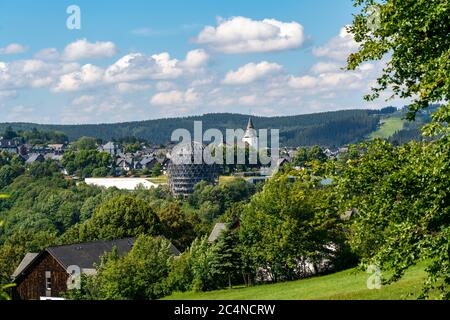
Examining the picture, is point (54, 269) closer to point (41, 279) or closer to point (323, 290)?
point (41, 279)

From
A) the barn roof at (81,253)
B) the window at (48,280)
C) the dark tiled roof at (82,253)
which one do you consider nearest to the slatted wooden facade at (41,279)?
the window at (48,280)

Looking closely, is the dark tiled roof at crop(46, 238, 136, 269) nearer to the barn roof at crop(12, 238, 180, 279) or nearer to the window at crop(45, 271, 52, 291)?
the barn roof at crop(12, 238, 180, 279)

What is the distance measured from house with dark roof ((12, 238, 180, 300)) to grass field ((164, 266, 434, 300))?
35.5 feet

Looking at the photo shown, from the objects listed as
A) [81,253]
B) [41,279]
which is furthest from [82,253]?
[41,279]

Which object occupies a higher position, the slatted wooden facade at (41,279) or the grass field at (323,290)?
the grass field at (323,290)

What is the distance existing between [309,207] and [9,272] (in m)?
32.1

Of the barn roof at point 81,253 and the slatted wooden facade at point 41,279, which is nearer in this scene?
the barn roof at point 81,253

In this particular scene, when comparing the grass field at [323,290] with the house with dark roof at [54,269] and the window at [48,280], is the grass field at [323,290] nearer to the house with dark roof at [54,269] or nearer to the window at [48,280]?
the house with dark roof at [54,269]

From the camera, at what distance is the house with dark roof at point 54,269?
46.5m

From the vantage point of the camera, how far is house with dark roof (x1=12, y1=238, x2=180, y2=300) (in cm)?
4650

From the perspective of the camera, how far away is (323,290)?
29.7m

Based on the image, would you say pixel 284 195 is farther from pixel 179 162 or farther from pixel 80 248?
pixel 179 162

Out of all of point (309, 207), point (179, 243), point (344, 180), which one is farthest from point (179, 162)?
point (344, 180)

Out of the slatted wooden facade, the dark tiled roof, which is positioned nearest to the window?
the slatted wooden facade
